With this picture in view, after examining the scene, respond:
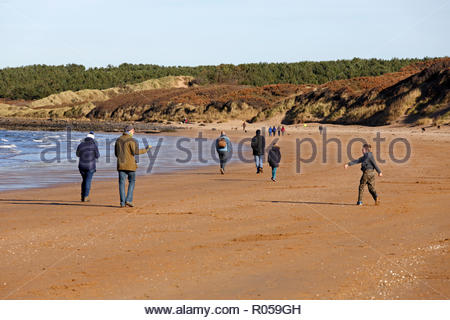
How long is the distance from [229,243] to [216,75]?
127 meters

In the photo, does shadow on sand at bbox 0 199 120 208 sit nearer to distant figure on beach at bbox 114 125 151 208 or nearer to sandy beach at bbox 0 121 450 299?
sandy beach at bbox 0 121 450 299

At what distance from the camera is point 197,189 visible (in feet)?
49.5

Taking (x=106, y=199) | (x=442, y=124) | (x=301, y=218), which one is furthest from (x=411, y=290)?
(x=442, y=124)

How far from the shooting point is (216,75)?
13288cm

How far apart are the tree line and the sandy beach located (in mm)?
104809

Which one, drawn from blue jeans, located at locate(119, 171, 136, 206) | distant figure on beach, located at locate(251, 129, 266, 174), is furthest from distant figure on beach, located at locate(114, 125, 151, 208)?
distant figure on beach, located at locate(251, 129, 266, 174)

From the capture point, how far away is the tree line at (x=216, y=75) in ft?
395

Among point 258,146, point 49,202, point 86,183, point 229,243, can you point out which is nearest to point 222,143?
point 258,146

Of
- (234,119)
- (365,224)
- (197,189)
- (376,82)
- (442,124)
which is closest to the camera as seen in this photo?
(365,224)

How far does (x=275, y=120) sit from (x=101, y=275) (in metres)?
63.2

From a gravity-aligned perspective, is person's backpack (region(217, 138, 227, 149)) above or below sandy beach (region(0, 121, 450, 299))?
above

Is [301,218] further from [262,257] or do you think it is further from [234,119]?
[234,119]

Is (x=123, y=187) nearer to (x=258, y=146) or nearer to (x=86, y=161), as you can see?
(x=86, y=161)

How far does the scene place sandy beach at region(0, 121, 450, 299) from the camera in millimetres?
6047
